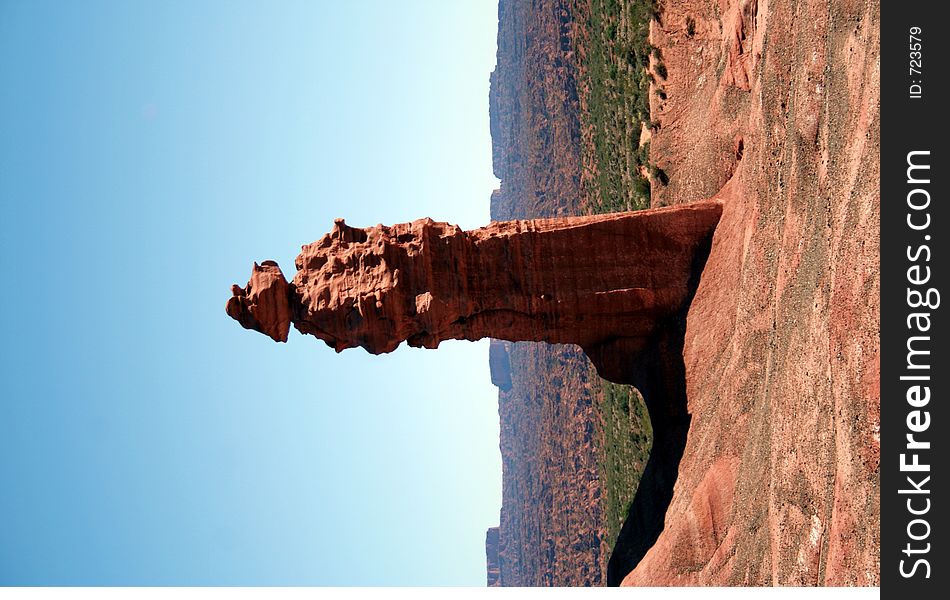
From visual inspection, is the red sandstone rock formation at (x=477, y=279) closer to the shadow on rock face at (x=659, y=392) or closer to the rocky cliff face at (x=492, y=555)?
the shadow on rock face at (x=659, y=392)

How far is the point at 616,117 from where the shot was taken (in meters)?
43.5

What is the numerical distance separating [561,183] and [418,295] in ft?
126

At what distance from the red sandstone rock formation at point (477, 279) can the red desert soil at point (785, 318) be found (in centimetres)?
145

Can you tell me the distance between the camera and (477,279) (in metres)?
25.3

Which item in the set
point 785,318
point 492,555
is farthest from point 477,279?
point 492,555

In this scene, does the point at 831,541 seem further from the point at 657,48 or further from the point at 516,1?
the point at 516,1

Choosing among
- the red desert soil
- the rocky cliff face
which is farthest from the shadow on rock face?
the rocky cliff face

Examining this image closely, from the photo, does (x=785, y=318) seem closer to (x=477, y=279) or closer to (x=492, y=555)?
(x=477, y=279)

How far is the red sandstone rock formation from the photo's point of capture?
24.6 m

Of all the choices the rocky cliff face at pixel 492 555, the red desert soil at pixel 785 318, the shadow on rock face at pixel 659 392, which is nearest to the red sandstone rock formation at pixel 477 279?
the shadow on rock face at pixel 659 392

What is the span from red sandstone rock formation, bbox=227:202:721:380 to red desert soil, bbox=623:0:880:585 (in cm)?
145

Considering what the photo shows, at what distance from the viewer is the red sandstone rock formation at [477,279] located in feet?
80.6

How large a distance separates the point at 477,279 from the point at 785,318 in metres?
9.00
